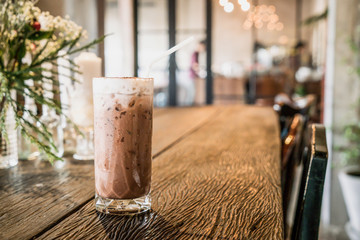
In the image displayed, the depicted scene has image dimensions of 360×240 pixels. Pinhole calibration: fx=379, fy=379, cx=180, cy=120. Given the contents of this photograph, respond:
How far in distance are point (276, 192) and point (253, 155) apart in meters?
0.35

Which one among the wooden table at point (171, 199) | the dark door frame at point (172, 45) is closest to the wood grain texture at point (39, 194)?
the wooden table at point (171, 199)

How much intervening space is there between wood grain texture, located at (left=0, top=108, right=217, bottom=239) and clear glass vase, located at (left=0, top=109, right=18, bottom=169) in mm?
23

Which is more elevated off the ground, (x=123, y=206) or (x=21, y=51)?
(x=21, y=51)

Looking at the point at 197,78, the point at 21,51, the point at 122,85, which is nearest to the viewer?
the point at 122,85

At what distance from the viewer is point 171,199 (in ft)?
2.07

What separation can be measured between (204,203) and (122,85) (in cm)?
23

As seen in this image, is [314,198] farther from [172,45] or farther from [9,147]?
[172,45]

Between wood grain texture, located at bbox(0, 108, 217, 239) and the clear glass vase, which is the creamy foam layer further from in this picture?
the clear glass vase

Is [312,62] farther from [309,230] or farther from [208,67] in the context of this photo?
[309,230]

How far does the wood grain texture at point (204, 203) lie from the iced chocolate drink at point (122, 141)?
0.09 feet

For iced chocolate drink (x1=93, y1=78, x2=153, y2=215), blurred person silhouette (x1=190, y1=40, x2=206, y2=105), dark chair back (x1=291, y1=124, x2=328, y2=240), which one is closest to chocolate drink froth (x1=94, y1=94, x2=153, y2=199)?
iced chocolate drink (x1=93, y1=78, x2=153, y2=215)

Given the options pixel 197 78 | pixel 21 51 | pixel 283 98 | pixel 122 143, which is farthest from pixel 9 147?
pixel 197 78

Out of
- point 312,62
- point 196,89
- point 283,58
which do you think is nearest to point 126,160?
point 196,89

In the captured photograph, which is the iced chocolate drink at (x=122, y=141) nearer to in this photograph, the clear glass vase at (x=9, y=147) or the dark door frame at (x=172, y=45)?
the clear glass vase at (x=9, y=147)
